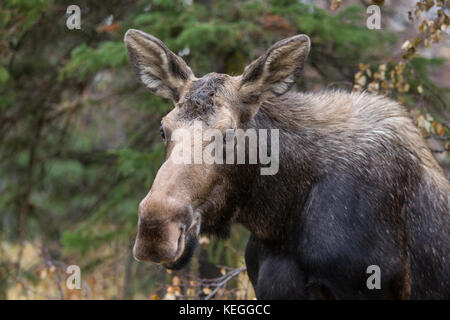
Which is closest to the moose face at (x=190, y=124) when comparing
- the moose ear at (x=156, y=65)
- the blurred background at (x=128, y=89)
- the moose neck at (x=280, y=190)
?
the moose ear at (x=156, y=65)

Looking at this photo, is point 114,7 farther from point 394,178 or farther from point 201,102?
point 394,178

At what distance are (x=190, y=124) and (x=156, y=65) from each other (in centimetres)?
93

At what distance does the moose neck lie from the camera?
462 cm

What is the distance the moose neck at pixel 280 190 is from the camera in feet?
15.1

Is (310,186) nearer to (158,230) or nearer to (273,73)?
(273,73)

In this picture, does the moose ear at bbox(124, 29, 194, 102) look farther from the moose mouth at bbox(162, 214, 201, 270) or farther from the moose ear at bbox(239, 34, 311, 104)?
the moose mouth at bbox(162, 214, 201, 270)

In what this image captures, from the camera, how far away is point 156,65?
4938 mm

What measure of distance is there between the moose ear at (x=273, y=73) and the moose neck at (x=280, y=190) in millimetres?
213

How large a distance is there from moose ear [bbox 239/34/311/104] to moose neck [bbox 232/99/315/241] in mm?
213

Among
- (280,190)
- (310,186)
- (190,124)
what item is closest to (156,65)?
(190,124)

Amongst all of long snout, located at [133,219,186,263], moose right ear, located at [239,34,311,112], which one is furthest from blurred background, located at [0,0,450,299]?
long snout, located at [133,219,186,263]

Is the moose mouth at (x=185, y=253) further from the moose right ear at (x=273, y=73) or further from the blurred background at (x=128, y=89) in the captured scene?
the blurred background at (x=128, y=89)
